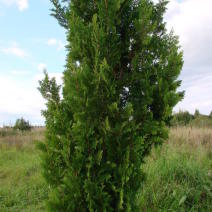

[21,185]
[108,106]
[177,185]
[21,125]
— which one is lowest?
[21,185]

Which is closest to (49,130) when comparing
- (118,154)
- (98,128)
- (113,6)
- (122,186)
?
(98,128)

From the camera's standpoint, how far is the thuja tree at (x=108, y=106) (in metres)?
2.99

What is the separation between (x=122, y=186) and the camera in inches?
115

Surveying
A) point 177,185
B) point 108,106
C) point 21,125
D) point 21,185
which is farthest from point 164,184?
point 21,125

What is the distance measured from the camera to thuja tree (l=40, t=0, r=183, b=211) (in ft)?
9.81

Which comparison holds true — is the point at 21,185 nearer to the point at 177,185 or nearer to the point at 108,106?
the point at 177,185

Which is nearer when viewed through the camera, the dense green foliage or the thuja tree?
the thuja tree

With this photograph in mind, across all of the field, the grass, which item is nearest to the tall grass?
the field

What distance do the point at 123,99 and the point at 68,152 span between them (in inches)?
42.4

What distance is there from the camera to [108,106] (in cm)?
302

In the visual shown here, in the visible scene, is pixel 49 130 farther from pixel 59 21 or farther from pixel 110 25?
pixel 59 21

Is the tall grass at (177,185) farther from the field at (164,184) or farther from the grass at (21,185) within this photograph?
the grass at (21,185)

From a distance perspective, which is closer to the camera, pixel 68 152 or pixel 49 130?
pixel 68 152

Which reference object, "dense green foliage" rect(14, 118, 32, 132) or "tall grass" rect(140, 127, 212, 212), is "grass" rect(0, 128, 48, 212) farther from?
"dense green foliage" rect(14, 118, 32, 132)
